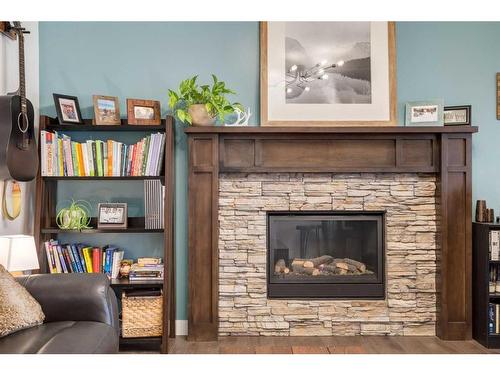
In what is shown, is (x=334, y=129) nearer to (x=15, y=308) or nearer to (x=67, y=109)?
(x=67, y=109)

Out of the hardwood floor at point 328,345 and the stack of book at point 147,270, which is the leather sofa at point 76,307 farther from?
the hardwood floor at point 328,345

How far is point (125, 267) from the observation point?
3326 mm

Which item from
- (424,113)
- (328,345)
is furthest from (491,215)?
(328,345)

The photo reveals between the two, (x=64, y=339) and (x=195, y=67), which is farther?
(x=195, y=67)

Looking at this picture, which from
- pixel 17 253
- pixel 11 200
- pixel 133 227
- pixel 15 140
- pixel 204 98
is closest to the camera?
pixel 17 253

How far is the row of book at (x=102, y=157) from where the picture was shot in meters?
3.23

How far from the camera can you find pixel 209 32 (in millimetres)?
3525

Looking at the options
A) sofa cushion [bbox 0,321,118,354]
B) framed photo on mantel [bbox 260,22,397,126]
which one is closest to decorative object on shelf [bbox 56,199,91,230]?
sofa cushion [bbox 0,321,118,354]

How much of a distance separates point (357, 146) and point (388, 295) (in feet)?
3.76

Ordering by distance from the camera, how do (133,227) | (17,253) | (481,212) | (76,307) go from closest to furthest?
(76,307), (17,253), (481,212), (133,227)

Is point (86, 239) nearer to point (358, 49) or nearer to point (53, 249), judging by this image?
point (53, 249)

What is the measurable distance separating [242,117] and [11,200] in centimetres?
173

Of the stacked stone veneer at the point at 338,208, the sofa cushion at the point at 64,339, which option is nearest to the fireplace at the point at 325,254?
the stacked stone veneer at the point at 338,208

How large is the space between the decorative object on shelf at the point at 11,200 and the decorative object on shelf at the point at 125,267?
79 cm
